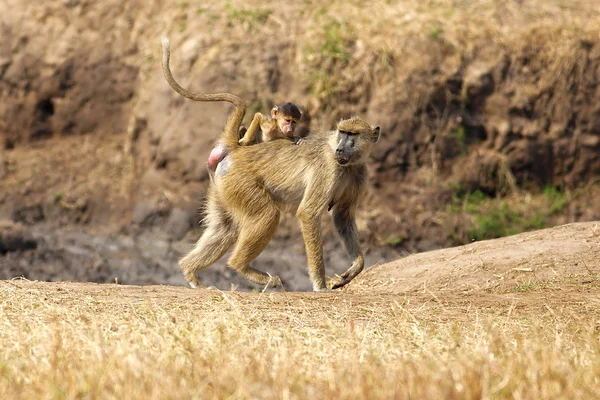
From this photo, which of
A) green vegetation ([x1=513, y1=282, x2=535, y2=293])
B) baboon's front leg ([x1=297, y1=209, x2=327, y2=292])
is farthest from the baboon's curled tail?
green vegetation ([x1=513, y1=282, x2=535, y2=293])

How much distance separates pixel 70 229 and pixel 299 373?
1038 centimetres

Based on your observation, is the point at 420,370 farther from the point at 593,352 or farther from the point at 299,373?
the point at 593,352

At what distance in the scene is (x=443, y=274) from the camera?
30.1 ft

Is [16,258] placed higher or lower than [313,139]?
lower

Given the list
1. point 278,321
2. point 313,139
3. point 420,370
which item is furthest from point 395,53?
point 420,370

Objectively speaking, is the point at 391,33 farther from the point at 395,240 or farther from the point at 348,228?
the point at 348,228

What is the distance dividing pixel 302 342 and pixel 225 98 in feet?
12.0

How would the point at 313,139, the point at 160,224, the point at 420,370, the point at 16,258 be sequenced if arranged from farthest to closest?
the point at 160,224, the point at 16,258, the point at 313,139, the point at 420,370

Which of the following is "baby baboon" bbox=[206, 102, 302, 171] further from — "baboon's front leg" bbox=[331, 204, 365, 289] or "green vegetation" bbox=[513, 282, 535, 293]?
"green vegetation" bbox=[513, 282, 535, 293]

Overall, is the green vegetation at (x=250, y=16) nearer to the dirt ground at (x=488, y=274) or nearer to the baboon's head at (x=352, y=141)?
the dirt ground at (x=488, y=274)

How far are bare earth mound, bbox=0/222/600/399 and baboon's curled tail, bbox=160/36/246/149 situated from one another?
5.71 feet

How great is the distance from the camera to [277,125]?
899 cm

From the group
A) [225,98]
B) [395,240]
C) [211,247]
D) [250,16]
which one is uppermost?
[250,16]

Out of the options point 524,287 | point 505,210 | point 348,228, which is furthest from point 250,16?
point 524,287
